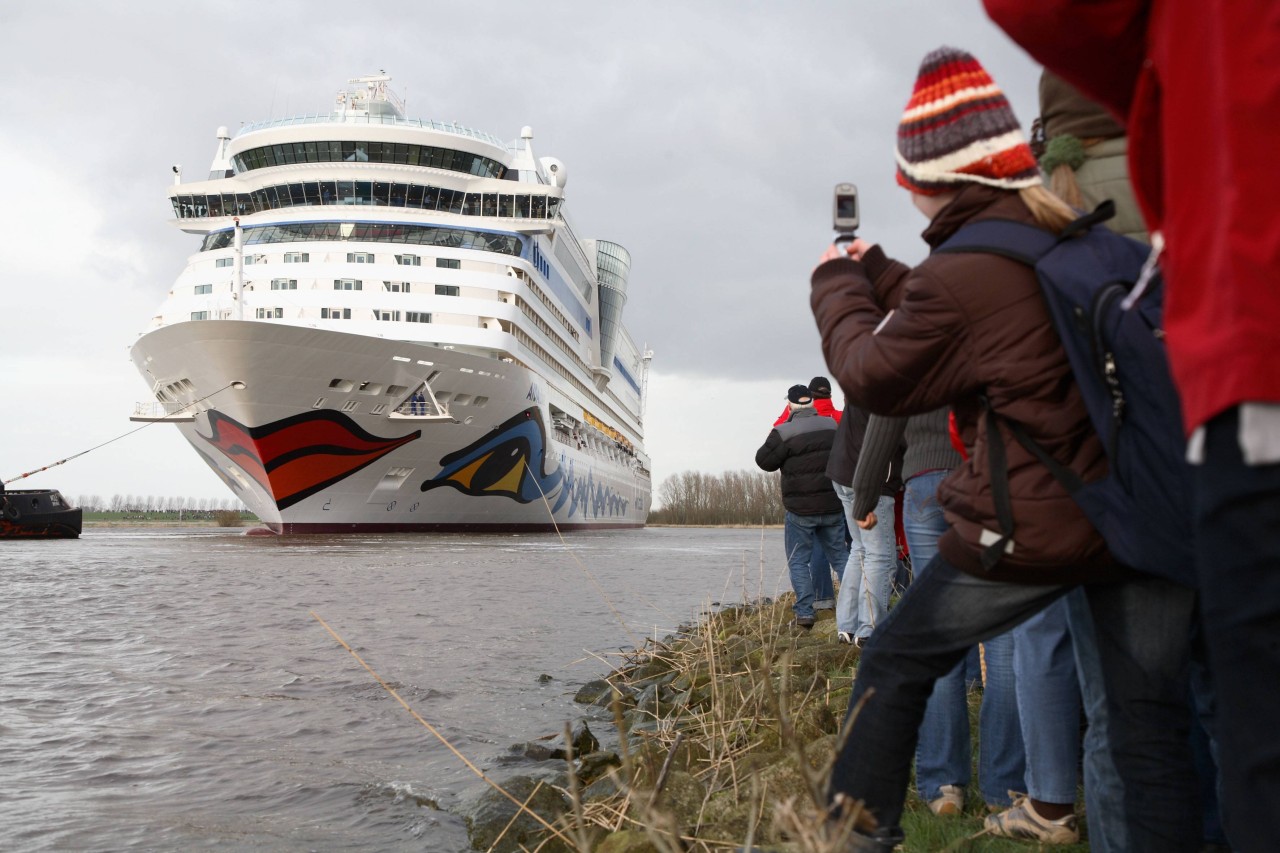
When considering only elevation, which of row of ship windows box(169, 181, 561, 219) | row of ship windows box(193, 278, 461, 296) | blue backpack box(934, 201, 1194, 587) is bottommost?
blue backpack box(934, 201, 1194, 587)

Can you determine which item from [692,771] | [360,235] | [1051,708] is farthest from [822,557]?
[360,235]

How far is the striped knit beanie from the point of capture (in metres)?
1.91

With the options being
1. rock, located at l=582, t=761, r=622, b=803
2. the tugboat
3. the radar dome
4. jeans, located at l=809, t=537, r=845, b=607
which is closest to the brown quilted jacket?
rock, located at l=582, t=761, r=622, b=803

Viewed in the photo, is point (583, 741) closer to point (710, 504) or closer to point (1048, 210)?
point (1048, 210)

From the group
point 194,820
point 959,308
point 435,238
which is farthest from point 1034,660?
point 435,238

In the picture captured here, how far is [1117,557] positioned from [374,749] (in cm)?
383

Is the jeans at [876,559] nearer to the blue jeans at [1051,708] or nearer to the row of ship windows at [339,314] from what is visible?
the blue jeans at [1051,708]

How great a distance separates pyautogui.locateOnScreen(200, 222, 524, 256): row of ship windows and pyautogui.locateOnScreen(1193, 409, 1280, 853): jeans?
26105mm

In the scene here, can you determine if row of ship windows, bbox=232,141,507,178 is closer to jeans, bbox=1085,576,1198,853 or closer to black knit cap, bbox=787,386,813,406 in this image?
black knit cap, bbox=787,386,813,406

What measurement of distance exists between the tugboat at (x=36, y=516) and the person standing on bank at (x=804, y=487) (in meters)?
28.6

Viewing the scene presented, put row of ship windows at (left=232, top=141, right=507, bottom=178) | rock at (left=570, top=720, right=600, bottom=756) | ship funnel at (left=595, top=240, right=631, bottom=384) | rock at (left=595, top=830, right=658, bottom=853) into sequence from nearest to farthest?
rock at (left=595, top=830, right=658, bottom=853) < rock at (left=570, top=720, right=600, bottom=756) < row of ship windows at (left=232, top=141, right=507, bottom=178) < ship funnel at (left=595, top=240, right=631, bottom=384)

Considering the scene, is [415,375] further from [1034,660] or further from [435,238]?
[1034,660]

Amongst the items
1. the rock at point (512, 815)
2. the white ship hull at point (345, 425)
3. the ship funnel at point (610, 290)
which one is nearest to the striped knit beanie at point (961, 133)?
the rock at point (512, 815)

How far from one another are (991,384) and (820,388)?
584 centimetres
